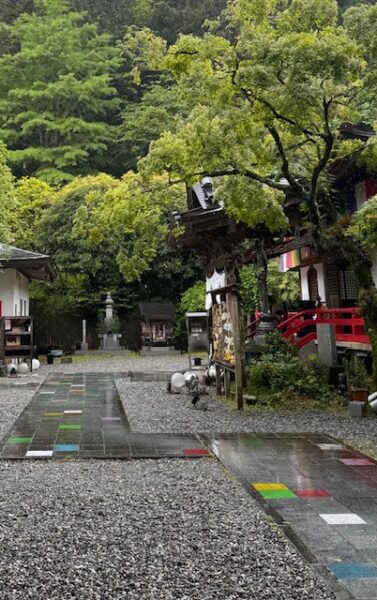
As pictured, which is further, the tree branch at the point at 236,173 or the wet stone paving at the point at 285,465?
the tree branch at the point at 236,173

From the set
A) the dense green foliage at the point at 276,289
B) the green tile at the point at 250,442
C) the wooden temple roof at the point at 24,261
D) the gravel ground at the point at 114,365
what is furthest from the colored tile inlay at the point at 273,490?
the dense green foliage at the point at 276,289

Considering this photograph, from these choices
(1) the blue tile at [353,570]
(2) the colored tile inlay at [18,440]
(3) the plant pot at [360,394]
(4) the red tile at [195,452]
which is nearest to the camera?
(1) the blue tile at [353,570]

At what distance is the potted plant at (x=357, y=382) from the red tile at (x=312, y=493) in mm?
5186

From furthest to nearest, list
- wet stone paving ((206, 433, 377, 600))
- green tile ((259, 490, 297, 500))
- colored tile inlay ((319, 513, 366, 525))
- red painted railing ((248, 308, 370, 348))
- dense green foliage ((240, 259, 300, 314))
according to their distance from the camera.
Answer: dense green foliage ((240, 259, 300, 314)) < red painted railing ((248, 308, 370, 348)) < green tile ((259, 490, 297, 500)) < colored tile inlay ((319, 513, 366, 525)) < wet stone paving ((206, 433, 377, 600))

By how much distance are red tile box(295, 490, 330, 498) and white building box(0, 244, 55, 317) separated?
1443cm

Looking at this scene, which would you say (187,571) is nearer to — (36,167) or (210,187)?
(210,187)

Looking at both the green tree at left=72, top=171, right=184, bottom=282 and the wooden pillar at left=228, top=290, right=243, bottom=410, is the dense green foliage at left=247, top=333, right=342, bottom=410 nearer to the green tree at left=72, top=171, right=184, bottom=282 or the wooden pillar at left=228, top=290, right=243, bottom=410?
the wooden pillar at left=228, top=290, right=243, bottom=410

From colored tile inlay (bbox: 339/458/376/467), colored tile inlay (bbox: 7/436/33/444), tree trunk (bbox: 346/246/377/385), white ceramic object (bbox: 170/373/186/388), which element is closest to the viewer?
colored tile inlay (bbox: 339/458/376/467)

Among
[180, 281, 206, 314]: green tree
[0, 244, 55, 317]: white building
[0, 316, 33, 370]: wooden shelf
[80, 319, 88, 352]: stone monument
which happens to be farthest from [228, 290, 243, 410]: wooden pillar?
[80, 319, 88, 352]: stone monument

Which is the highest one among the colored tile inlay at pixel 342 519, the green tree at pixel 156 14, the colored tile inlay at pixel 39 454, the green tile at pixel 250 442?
the green tree at pixel 156 14

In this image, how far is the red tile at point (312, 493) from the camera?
516cm

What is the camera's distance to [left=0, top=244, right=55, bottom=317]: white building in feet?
65.0

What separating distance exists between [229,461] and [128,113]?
103 feet

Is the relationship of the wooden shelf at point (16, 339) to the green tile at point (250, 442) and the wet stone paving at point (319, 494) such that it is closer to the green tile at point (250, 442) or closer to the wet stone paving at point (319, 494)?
the wet stone paving at point (319, 494)
